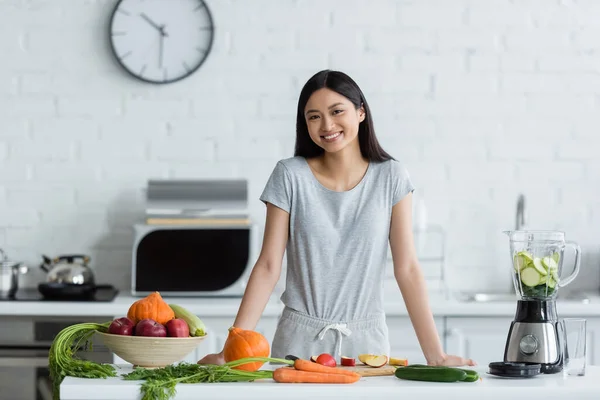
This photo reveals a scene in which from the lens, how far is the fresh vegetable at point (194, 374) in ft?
5.76

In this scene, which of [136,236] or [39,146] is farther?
[39,146]

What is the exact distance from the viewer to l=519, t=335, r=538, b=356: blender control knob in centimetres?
198

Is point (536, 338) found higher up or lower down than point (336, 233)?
lower down

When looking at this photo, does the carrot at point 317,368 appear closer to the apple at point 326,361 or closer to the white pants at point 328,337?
the apple at point 326,361

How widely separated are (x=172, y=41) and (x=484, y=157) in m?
1.34

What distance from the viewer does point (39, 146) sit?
3689 mm

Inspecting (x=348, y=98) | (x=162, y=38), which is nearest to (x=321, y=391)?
(x=348, y=98)

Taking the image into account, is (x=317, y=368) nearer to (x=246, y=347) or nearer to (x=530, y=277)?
(x=246, y=347)

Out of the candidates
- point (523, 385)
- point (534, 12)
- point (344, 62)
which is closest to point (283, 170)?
point (523, 385)

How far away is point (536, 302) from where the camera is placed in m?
2.01

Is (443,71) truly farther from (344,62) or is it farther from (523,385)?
(523,385)

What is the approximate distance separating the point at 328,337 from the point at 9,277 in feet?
5.08

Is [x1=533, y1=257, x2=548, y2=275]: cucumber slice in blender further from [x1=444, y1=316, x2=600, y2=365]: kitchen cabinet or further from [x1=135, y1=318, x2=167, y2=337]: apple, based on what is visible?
[x1=444, y1=316, x2=600, y2=365]: kitchen cabinet

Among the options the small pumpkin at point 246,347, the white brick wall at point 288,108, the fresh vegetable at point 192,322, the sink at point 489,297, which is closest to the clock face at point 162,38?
the white brick wall at point 288,108
